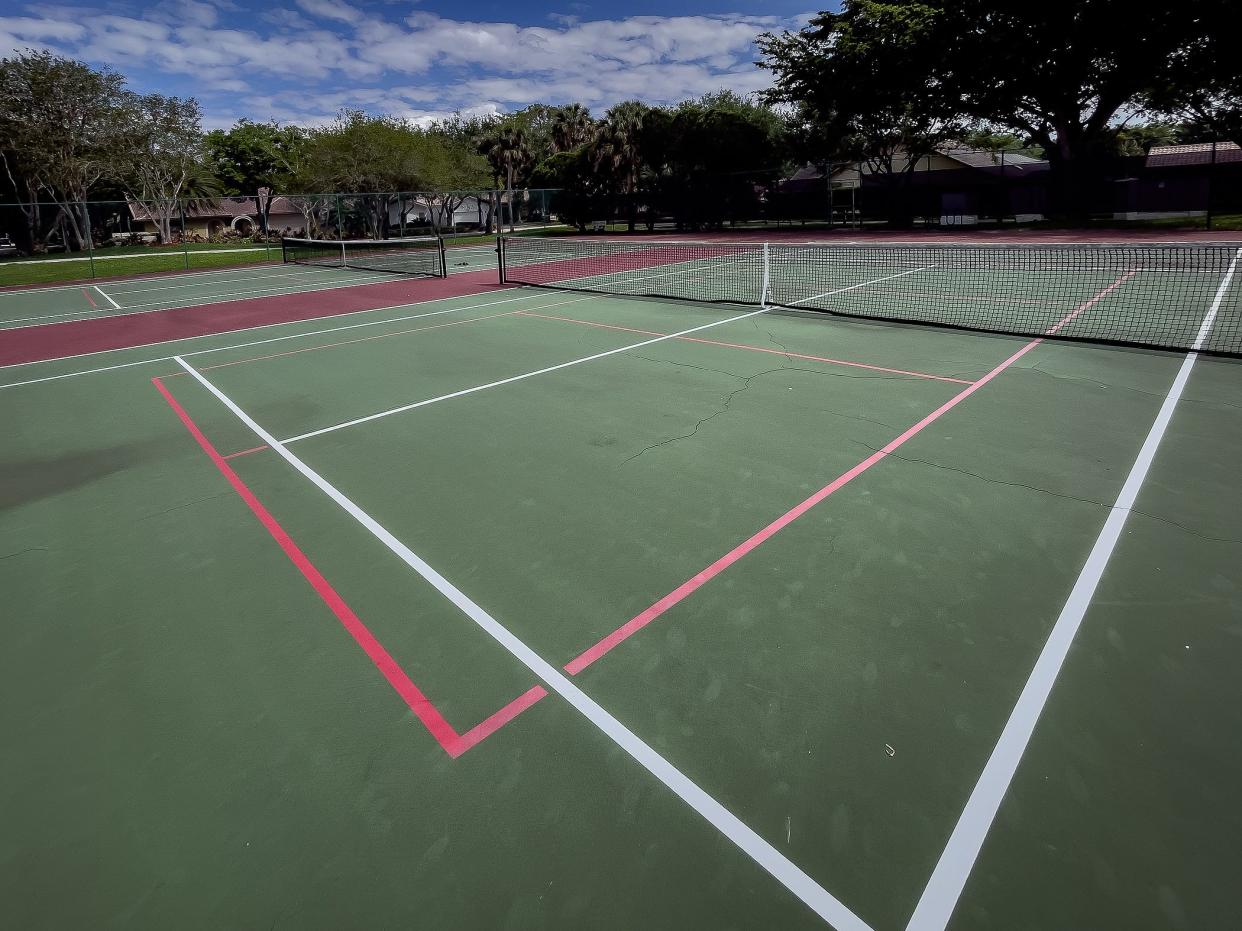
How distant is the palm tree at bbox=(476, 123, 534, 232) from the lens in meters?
64.6

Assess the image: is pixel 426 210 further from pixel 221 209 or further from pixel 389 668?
pixel 389 668

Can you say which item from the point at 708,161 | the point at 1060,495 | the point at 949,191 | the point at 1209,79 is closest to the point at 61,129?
the point at 708,161

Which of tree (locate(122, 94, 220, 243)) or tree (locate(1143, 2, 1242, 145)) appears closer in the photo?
tree (locate(1143, 2, 1242, 145))

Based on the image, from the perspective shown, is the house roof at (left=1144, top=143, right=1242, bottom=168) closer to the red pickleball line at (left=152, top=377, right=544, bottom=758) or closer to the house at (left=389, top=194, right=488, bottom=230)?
the house at (left=389, top=194, right=488, bottom=230)

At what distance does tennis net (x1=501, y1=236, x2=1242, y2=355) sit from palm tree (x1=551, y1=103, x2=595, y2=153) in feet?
149

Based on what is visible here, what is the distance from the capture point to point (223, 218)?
68125mm

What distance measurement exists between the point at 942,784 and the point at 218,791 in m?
3.31

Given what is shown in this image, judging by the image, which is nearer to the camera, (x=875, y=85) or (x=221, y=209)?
(x=875, y=85)

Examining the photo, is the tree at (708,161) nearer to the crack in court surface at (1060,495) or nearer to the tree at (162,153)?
the tree at (162,153)

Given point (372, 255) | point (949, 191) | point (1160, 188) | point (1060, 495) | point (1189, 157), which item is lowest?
point (1060, 495)

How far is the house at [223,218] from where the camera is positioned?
60.4m

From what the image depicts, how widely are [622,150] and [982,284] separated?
130 feet

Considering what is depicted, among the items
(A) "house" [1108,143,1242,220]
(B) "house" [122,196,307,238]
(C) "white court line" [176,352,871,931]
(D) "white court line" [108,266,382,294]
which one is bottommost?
(C) "white court line" [176,352,871,931]

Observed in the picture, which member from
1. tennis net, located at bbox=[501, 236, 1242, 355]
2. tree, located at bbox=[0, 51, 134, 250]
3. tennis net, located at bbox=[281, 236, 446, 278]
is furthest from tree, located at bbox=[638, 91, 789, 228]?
tree, located at bbox=[0, 51, 134, 250]
